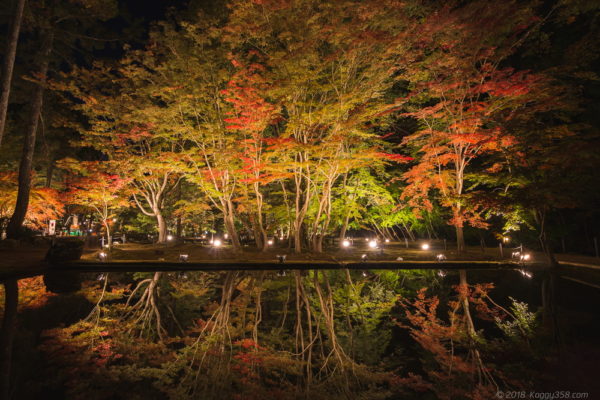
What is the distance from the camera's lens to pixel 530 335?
17.3 feet

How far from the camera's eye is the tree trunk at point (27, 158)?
1492 cm

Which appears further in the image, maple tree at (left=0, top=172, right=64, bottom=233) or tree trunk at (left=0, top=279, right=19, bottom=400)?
maple tree at (left=0, top=172, right=64, bottom=233)

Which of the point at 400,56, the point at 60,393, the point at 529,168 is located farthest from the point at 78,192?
the point at 529,168

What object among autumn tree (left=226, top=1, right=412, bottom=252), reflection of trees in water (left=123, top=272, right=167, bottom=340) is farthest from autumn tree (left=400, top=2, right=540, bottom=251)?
reflection of trees in water (left=123, top=272, right=167, bottom=340)

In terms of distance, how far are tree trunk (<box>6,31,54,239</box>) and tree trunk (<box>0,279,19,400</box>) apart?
355 inches

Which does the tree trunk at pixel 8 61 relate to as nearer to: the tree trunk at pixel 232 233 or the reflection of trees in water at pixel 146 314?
the tree trunk at pixel 232 233

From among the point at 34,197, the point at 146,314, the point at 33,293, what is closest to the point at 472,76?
the point at 146,314

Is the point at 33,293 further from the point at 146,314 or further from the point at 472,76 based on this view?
the point at 472,76

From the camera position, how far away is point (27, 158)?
1552cm

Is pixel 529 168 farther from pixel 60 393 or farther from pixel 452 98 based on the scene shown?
pixel 60 393

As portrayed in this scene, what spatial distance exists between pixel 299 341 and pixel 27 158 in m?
18.4

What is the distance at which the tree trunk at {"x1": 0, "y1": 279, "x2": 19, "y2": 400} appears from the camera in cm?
371

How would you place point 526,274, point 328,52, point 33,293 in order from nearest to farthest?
point 33,293
point 526,274
point 328,52

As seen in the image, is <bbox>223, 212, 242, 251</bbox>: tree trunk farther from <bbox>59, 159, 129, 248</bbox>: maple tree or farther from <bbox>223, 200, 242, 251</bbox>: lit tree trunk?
<bbox>59, 159, 129, 248</bbox>: maple tree
